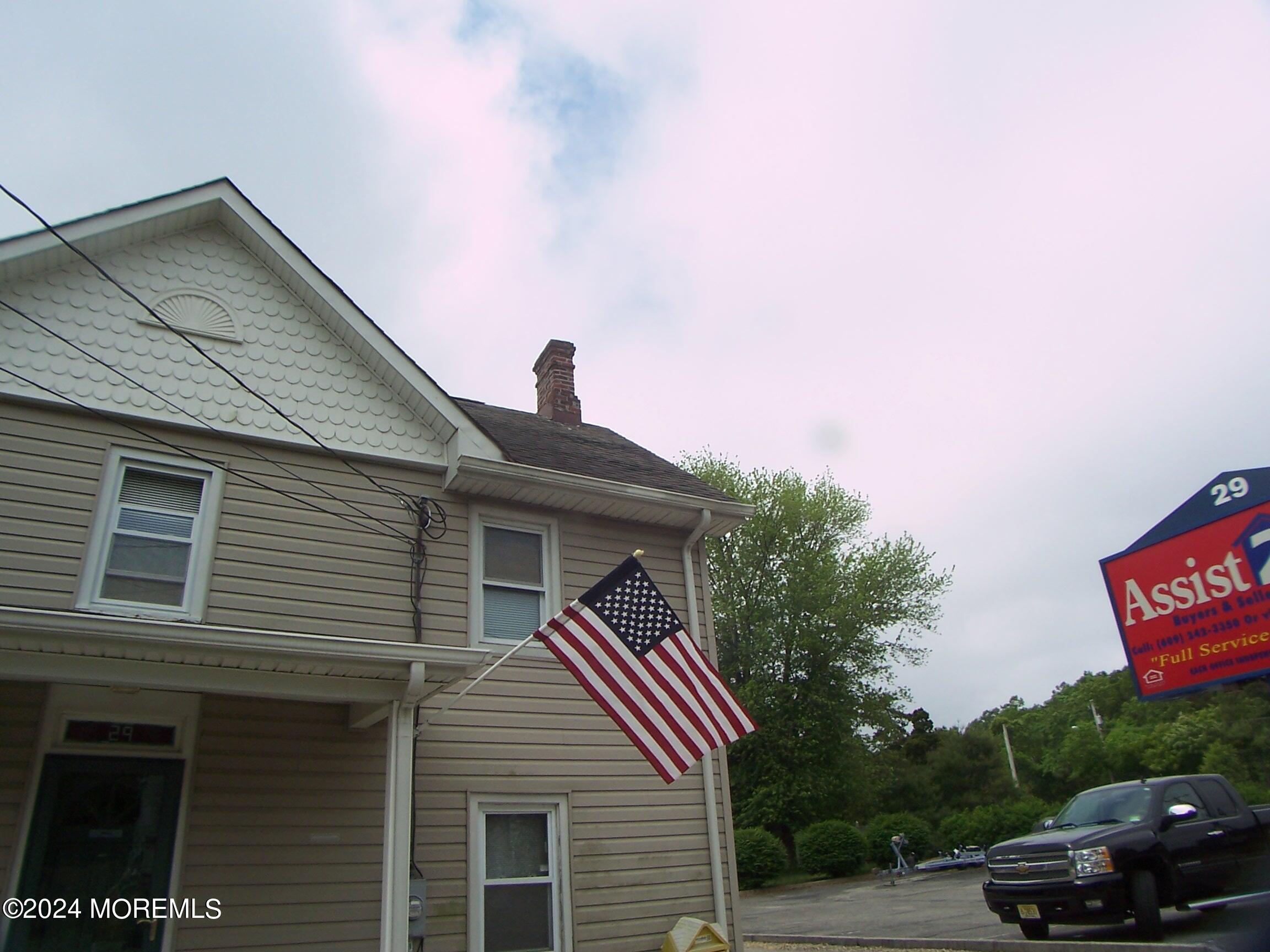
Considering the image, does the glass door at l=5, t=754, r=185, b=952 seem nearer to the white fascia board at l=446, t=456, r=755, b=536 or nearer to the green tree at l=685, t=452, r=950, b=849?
the white fascia board at l=446, t=456, r=755, b=536

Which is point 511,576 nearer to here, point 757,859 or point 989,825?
point 757,859

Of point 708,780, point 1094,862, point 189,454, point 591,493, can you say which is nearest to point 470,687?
point 591,493

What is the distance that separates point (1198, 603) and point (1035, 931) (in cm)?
535

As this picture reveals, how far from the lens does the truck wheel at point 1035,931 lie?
33.0ft

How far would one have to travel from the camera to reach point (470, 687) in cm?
756

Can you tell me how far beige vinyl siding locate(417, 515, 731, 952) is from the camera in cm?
846

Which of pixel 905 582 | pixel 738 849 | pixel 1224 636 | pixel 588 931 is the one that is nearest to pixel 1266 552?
pixel 1224 636

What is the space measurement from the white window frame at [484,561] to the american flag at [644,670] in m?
2.28

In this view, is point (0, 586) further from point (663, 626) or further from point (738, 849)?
point (738, 849)

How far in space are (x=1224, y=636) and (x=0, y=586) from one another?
9.43 meters

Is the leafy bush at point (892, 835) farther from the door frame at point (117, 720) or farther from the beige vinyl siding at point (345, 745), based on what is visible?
the door frame at point (117, 720)

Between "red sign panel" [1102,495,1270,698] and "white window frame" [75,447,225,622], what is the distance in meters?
7.85

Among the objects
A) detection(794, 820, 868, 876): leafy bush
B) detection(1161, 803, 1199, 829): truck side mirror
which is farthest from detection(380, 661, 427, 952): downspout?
detection(794, 820, 868, 876): leafy bush

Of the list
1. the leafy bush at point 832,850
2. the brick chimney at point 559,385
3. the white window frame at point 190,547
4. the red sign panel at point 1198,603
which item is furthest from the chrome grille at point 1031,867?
the leafy bush at point 832,850
